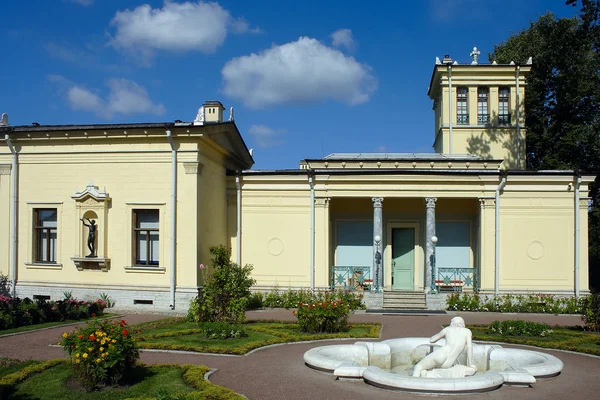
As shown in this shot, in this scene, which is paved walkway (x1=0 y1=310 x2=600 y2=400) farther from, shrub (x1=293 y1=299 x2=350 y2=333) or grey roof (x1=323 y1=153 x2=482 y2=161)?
grey roof (x1=323 y1=153 x2=482 y2=161)

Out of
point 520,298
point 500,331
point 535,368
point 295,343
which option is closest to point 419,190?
point 520,298

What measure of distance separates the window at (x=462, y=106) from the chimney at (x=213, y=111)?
43.1ft

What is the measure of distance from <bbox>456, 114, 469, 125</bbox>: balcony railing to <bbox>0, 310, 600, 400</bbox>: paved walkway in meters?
16.2

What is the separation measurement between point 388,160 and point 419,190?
2.48 metres

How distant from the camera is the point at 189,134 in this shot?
67.3 feet

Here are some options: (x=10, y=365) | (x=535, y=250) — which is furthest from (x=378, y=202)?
(x=10, y=365)

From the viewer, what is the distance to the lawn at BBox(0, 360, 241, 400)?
9719mm

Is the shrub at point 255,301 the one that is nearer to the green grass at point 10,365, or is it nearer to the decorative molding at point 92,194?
the decorative molding at point 92,194

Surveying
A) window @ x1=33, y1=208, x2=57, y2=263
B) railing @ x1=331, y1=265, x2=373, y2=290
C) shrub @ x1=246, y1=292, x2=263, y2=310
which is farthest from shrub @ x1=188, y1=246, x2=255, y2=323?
window @ x1=33, y1=208, x2=57, y2=263

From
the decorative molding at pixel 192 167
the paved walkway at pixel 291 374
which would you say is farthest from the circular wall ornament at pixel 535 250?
the decorative molding at pixel 192 167

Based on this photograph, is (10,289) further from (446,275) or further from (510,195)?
(510,195)

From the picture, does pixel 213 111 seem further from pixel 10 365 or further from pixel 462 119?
pixel 10 365

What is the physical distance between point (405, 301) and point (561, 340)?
819 cm

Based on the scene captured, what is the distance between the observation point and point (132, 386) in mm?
10391
